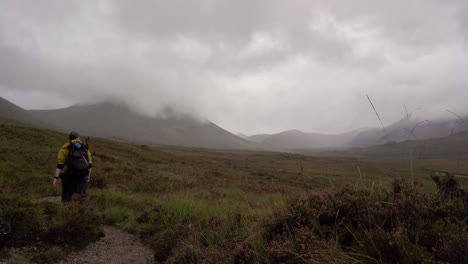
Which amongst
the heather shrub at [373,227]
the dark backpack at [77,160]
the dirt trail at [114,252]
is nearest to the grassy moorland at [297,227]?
the heather shrub at [373,227]

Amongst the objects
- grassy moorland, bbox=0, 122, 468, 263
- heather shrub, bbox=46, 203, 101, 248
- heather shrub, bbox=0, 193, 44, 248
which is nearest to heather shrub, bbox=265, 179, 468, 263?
grassy moorland, bbox=0, 122, 468, 263

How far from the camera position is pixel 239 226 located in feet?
15.4

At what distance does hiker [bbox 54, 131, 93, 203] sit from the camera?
293 inches

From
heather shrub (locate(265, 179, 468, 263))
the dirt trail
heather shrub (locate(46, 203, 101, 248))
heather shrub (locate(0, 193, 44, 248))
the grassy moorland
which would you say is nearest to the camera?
heather shrub (locate(265, 179, 468, 263))

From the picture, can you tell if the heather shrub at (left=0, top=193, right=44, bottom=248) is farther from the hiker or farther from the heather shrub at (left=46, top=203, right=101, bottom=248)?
the hiker

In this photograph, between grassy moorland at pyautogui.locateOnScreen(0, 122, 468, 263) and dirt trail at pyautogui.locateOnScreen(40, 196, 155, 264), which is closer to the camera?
grassy moorland at pyautogui.locateOnScreen(0, 122, 468, 263)

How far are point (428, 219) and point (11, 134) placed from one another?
31.2m

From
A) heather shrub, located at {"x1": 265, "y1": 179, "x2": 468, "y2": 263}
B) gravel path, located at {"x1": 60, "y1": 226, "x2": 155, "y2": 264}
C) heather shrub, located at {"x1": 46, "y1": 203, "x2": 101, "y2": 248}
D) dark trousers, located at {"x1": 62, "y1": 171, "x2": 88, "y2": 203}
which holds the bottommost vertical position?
gravel path, located at {"x1": 60, "y1": 226, "x2": 155, "y2": 264}

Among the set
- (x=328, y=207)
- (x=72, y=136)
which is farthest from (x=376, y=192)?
(x=72, y=136)

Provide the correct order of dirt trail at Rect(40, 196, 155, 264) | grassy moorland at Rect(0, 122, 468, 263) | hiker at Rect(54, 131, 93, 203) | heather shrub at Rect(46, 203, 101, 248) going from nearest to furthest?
1. grassy moorland at Rect(0, 122, 468, 263)
2. dirt trail at Rect(40, 196, 155, 264)
3. heather shrub at Rect(46, 203, 101, 248)
4. hiker at Rect(54, 131, 93, 203)

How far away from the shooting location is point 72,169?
750cm

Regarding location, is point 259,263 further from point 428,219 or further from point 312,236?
point 428,219

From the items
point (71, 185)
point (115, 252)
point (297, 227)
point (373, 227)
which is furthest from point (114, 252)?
point (373, 227)

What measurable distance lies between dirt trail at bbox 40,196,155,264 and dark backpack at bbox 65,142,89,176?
2.40 meters
